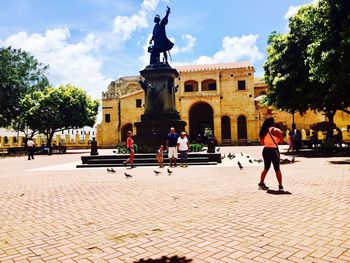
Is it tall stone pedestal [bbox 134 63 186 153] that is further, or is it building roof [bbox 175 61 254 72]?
building roof [bbox 175 61 254 72]

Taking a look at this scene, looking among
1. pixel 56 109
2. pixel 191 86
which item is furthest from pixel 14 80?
pixel 191 86

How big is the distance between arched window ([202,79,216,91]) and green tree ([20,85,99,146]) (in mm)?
17711

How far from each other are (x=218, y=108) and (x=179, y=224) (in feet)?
133

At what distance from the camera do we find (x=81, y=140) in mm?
49281

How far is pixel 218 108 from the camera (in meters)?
44.5

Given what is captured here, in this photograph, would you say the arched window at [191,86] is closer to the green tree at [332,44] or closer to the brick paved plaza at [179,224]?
the green tree at [332,44]

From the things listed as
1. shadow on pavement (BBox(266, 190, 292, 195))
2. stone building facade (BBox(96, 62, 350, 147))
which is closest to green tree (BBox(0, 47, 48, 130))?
stone building facade (BBox(96, 62, 350, 147))

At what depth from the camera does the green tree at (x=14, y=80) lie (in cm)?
3594

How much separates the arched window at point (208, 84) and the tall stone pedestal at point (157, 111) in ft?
97.4

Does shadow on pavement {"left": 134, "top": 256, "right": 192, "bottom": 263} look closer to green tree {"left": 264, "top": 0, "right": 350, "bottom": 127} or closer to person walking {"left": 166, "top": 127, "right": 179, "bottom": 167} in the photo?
person walking {"left": 166, "top": 127, "right": 179, "bottom": 167}

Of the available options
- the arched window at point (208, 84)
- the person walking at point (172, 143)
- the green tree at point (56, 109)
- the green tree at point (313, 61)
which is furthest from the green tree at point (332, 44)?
the arched window at point (208, 84)

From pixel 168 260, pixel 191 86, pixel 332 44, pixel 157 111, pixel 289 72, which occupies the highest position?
pixel 191 86

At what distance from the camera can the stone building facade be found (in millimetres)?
44094

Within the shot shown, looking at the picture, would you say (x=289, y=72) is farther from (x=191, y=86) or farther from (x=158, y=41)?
(x=191, y=86)
